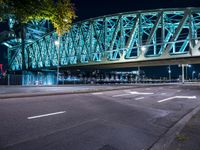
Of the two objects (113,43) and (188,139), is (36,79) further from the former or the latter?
(188,139)

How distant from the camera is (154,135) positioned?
7422 mm

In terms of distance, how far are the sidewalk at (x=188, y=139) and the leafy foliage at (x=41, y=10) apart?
6.84 metres

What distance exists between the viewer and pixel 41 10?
10039mm

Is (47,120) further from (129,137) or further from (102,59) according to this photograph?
(102,59)

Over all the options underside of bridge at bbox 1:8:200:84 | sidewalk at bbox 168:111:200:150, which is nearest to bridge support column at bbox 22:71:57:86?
underside of bridge at bbox 1:8:200:84

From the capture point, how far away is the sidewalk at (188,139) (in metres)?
5.80

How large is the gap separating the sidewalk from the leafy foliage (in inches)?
269

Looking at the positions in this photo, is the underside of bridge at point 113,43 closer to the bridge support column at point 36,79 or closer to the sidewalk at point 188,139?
the bridge support column at point 36,79

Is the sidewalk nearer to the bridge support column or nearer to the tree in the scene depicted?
the tree

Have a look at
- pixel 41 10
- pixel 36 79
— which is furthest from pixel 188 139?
pixel 36 79

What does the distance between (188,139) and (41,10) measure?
744 cm

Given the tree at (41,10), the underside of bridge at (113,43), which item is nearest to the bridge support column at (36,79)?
the underside of bridge at (113,43)

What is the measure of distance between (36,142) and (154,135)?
358cm

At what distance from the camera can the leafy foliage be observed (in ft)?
31.2
